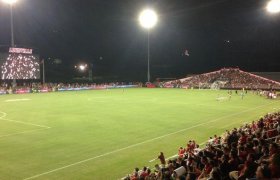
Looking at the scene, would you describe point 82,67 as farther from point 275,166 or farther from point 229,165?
point 275,166

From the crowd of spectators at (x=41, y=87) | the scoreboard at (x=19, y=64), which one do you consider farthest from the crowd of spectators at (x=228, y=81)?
the scoreboard at (x=19, y=64)

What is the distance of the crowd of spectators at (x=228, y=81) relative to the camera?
62031mm

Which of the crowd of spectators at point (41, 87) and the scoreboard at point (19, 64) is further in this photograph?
the crowd of spectators at point (41, 87)

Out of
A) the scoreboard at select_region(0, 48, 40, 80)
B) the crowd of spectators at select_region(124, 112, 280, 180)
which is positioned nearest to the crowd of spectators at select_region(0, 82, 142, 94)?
the scoreboard at select_region(0, 48, 40, 80)

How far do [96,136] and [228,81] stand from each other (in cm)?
5236

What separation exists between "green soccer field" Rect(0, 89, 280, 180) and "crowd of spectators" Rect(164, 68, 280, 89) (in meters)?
32.8

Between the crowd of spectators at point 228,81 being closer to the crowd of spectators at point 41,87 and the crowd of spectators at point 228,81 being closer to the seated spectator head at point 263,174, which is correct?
the crowd of spectators at point 41,87

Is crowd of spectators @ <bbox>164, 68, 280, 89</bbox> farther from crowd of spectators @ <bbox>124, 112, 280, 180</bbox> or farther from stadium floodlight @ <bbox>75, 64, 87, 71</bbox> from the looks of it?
crowd of spectators @ <bbox>124, 112, 280, 180</bbox>

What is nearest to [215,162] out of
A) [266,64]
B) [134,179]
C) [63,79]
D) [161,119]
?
[134,179]

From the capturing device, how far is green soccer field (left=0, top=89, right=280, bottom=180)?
43.0 ft

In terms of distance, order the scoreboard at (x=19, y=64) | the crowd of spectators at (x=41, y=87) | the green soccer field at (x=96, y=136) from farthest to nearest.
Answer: the crowd of spectators at (x=41, y=87)
the scoreboard at (x=19, y=64)
the green soccer field at (x=96, y=136)

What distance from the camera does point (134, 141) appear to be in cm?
1762

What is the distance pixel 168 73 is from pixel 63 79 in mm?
28092

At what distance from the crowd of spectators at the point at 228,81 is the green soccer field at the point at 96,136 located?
3276cm
